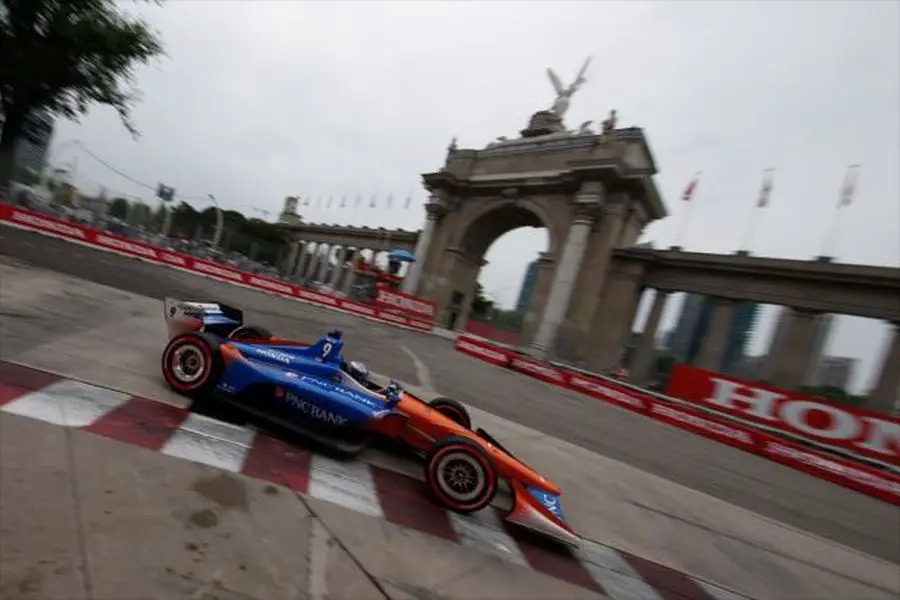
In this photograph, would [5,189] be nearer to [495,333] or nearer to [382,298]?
[382,298]

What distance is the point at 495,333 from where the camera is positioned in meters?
Result: 43.8

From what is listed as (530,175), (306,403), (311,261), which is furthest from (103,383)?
(311,261)

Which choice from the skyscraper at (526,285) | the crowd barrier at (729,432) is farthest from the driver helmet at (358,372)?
the skyscraper at (526,285)

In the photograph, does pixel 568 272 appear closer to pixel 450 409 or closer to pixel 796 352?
pixel 796 352

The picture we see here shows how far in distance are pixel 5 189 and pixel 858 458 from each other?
113 feet

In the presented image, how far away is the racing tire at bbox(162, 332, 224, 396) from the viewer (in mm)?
4285

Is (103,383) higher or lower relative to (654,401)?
lower

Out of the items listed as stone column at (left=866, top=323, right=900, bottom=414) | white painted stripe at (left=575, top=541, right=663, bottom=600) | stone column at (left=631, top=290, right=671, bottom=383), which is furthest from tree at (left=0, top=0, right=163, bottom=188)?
stone column at (left=866, top=323, right=900, bottom=414)

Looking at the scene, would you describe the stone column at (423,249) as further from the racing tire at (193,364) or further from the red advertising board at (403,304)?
the racing tire at (193,364)

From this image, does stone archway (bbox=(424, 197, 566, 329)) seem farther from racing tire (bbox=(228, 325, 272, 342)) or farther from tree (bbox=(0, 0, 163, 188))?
racing tire (bbox=(228, 325, 272, 342))

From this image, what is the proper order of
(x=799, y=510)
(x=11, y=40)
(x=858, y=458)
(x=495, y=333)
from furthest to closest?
1. (x=495, y=333)
2. (x=11, y=40)
3. (x=858, y=458)
4. (x=799, y=510)

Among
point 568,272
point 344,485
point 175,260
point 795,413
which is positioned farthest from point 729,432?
point 175,260

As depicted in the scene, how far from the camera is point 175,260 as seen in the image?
65.6 feet

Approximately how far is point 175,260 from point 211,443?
19263 mm
